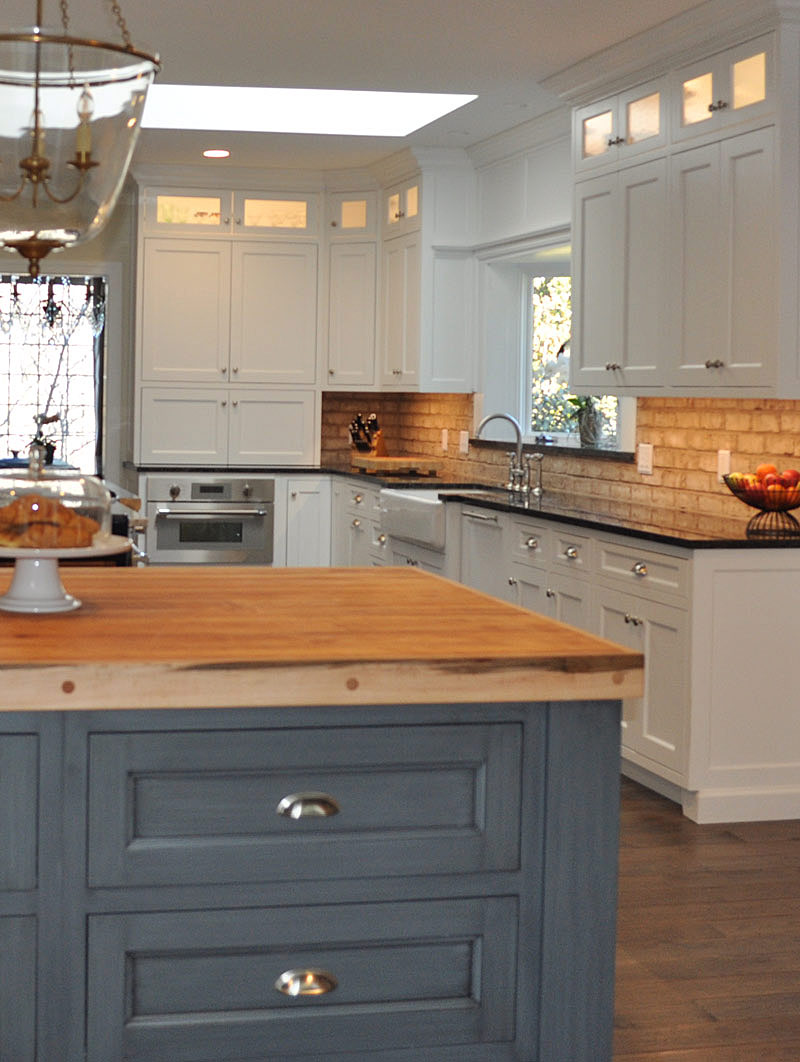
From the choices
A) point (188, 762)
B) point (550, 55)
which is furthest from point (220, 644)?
point (550, 55)

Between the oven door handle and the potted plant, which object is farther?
the oven door handle

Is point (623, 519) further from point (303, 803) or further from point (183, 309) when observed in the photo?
point (183, 309)

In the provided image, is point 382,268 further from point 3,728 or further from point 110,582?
point 3,728

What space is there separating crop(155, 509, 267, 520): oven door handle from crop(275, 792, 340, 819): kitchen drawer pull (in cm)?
649

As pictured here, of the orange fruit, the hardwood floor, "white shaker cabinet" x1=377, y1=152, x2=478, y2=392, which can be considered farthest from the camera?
"white shaker cabinet" x1=377, y1=152, x2=478, y2=392

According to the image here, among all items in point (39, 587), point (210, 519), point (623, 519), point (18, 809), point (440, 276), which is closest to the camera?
point (18, 809)

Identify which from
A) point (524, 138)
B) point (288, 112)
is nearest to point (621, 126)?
point (524, 138)

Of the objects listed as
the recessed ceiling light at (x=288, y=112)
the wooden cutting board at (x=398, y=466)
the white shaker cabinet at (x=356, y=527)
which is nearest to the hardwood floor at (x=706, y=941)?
the white shaker cabinet at (x=356, y=527)

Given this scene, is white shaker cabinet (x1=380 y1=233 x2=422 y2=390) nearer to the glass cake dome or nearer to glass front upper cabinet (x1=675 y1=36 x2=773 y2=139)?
glass front upper cabinet (x1=675 y1=36 x2=773 y2=139)

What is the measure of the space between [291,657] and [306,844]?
0.29 metres

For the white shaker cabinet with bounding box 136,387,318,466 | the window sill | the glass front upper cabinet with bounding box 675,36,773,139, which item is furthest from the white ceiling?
the white shaker cabinet with bounding box 136,387,318,466

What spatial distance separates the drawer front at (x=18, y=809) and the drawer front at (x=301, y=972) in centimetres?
14

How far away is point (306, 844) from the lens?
2188mm

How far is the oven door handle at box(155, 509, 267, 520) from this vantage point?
8.55 m
